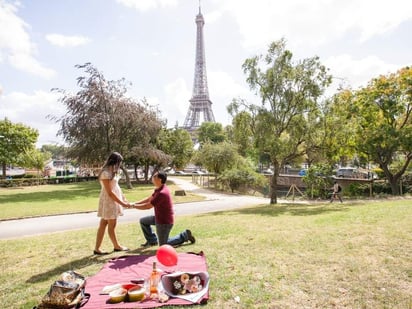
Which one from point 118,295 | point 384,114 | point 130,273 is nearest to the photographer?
point 118,295

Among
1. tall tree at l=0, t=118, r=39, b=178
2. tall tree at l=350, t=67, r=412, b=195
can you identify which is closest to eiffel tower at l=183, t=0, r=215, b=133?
tall tree at l=0, t=118, r=39, b=178

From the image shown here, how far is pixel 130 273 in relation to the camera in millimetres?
4824

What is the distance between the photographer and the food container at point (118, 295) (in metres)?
3.78

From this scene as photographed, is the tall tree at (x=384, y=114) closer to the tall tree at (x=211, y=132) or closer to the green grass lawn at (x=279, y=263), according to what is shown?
the green grass lawn at (x=279, y=263)

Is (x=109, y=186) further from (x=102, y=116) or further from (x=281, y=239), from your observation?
(x=102, y=116)

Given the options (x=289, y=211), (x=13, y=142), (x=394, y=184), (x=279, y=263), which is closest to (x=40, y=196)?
(x=289, y=211)

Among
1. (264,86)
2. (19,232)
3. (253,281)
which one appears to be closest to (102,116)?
(264,86)

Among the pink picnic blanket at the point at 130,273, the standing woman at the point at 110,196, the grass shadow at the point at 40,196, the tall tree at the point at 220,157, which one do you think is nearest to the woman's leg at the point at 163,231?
the pink picnic blanket at the point at 130,273

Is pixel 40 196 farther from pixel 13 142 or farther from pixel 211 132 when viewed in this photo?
pixel 211 132

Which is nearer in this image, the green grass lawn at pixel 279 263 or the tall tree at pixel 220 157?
the green grass lawn at pixel 279 263

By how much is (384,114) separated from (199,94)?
58443mm

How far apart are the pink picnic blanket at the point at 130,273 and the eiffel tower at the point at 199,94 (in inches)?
2901

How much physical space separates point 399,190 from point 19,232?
24681 mm

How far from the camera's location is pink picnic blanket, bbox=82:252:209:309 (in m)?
3.75
